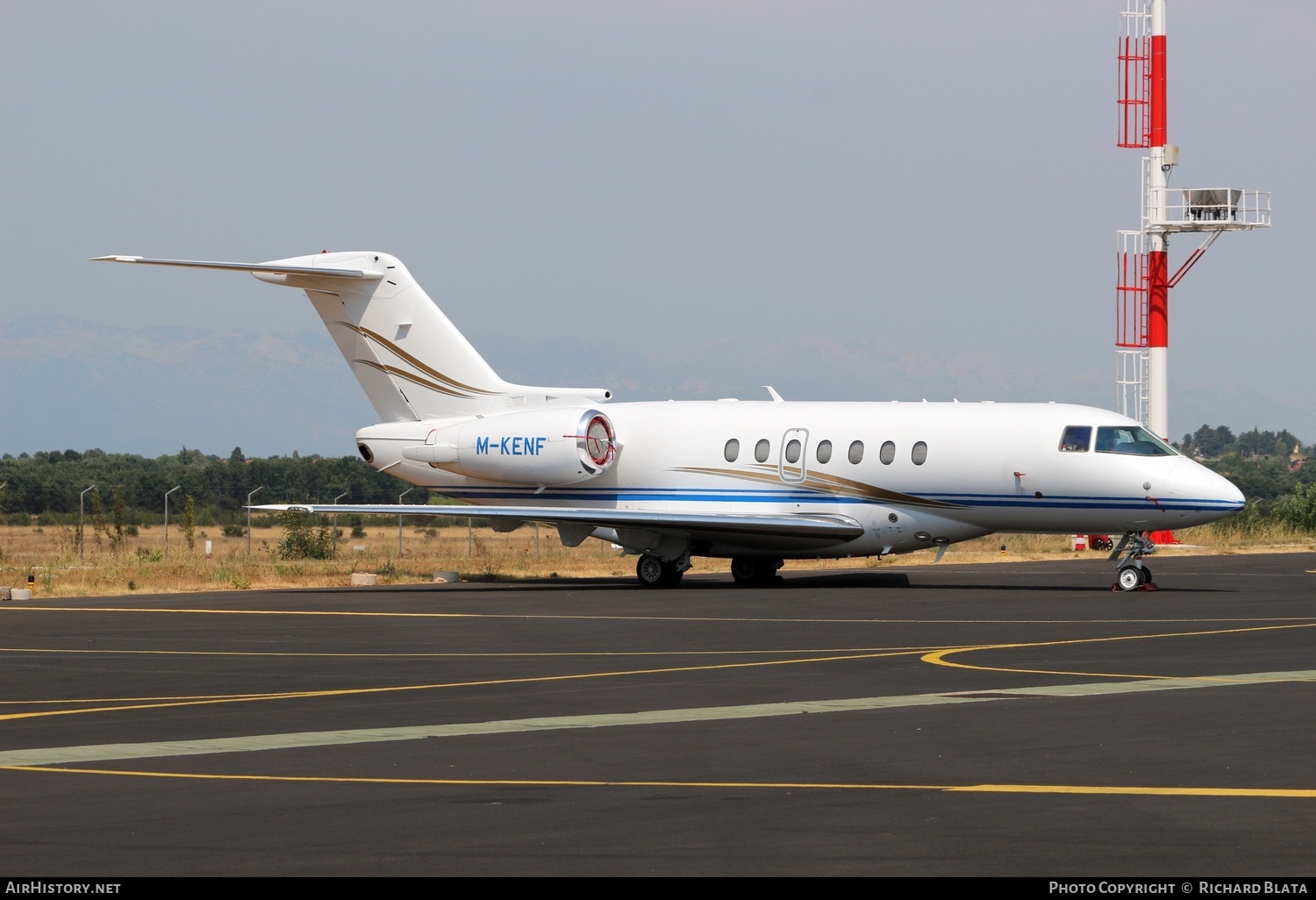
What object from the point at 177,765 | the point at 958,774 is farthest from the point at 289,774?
the point at 958,774

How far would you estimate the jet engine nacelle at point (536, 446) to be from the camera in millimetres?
33250

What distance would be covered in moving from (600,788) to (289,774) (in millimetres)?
2051

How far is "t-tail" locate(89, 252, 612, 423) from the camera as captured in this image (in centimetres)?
3531

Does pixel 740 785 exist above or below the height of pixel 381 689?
above

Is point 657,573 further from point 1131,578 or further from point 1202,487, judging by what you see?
point 1202,487

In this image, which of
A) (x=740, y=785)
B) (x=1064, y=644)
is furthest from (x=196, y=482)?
(x=740, y=785)

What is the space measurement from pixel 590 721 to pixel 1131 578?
17.3 metres

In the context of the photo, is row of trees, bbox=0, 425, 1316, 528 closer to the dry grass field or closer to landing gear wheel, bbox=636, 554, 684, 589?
the dry grass field


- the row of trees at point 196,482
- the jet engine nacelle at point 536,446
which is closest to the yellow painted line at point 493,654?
the jet engine nacelle at point 536,446

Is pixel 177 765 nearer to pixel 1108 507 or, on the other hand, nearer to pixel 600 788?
pixel 600 788

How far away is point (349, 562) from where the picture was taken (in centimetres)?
4222

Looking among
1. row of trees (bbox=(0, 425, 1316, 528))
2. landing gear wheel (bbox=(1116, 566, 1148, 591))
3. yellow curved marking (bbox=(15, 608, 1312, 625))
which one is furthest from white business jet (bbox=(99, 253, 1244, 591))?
row of trees (bbox=(0, 425, 1316, 528))

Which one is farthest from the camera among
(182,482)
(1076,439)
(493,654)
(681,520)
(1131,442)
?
(182,482)

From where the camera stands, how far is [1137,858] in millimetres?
8250
